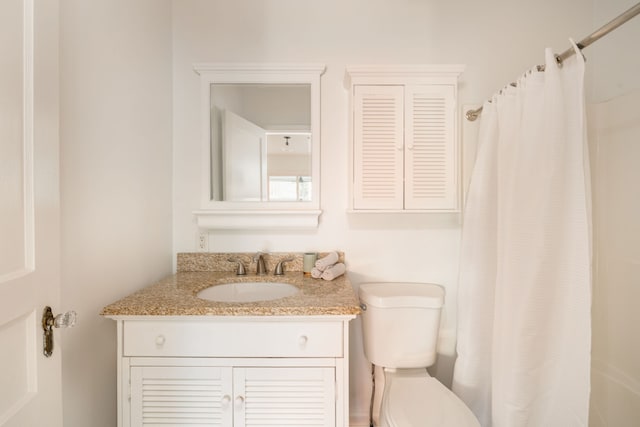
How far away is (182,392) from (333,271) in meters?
0.80

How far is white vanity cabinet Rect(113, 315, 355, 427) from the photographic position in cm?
113

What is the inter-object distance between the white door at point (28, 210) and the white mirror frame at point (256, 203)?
88cm

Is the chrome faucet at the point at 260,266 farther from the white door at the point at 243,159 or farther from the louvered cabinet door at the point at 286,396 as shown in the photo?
the louvered cabinet door at the point at 286,396

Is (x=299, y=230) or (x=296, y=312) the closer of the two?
(x=296, y=312)

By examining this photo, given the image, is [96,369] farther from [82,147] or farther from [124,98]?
[124,98]

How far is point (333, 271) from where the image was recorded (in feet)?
5.04

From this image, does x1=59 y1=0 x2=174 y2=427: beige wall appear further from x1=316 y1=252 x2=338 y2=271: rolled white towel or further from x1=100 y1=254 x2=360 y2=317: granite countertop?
x1=316 y1=252 x2=338 y2=271: rolled white towel

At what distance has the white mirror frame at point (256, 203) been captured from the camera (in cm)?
163

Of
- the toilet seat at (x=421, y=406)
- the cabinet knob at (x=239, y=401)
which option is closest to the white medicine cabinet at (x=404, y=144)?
the toilet seat at (x=421, y=406)

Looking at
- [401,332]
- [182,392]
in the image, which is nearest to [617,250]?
[401,332]

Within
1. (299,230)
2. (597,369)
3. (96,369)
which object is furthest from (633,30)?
(96,369)

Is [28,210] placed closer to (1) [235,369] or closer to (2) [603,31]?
(1) [235,369]

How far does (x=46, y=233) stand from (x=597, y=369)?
87.7 inches

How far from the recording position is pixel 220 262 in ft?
5.58
